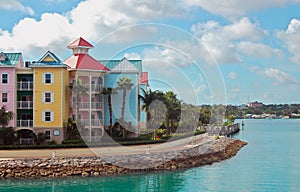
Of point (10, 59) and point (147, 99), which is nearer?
point (10, 59)

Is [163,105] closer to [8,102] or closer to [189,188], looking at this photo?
[8,102]

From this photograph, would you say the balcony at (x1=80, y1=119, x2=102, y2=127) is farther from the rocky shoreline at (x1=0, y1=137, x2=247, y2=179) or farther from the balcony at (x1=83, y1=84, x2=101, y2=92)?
the rocky shoreline at (x1=0, y1=137, x2=247, y2=179)

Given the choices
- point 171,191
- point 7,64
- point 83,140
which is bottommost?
point 171,191

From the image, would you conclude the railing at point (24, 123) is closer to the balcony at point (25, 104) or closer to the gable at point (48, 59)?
the balcony at point (25, 104)

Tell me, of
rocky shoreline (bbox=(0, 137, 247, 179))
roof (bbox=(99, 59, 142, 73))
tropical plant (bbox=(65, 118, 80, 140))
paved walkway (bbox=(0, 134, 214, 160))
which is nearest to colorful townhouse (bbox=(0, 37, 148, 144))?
tropical plant (bbox=(65, 118, 80, 140))

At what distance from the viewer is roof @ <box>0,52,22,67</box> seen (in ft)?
151

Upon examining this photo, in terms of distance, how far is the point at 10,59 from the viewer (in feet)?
153

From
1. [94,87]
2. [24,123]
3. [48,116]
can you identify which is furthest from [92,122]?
[24,123]

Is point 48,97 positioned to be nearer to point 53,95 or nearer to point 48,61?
Answer: point 53,95

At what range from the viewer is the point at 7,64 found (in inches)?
1806

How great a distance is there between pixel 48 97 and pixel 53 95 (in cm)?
55

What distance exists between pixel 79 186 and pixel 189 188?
26.2 feet

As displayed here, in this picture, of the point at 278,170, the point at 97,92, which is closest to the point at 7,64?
the point at 97,92

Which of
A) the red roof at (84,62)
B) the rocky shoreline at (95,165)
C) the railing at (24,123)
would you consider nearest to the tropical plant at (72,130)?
the railing at (24,123)
